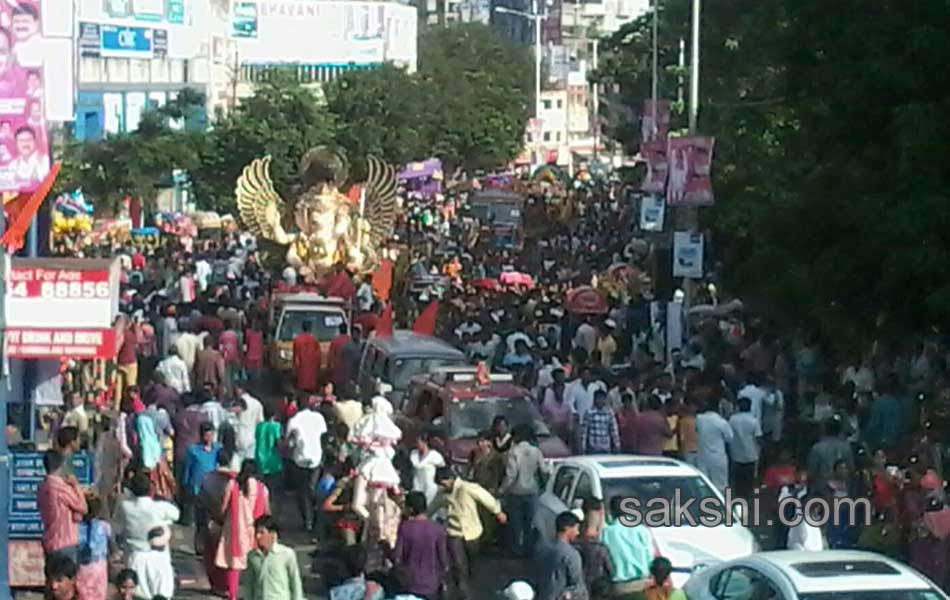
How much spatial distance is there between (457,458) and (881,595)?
7.44 metres

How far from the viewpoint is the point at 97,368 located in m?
25.0

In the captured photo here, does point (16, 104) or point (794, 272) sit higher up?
point (16, 104)

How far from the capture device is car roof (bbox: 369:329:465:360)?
81.4ft

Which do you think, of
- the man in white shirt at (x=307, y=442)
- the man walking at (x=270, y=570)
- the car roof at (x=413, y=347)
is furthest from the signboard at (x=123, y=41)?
the man walking at (x=270, y=570)

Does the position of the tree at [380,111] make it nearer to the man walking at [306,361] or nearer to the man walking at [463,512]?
the man walking at [306,361]

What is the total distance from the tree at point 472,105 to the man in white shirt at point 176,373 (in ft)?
191

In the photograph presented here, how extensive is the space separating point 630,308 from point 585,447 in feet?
48.0

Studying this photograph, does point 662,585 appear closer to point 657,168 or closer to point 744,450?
point 744,450

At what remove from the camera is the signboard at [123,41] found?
2955 inches

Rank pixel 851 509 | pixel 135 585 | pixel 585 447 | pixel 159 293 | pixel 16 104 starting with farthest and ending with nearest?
pixel 159 293
pixel 585 447
pixel 851 509
pixel 135 585
pixel 16 104

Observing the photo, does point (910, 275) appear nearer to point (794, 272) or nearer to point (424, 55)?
point (794, 272)

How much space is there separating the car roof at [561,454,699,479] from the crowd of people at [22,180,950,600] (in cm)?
72

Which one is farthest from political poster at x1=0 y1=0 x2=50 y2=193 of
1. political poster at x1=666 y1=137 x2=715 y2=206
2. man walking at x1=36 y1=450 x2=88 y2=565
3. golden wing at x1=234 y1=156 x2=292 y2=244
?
golden wing at x1=234 y1=156 x2=292 y2=244

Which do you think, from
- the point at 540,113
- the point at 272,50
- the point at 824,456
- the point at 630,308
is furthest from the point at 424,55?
the point at 824,456
